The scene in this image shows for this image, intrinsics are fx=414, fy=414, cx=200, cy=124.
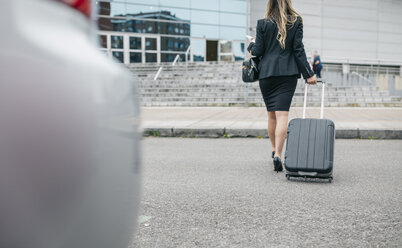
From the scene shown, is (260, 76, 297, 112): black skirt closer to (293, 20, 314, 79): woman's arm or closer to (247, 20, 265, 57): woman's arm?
(293, 20, 314, 79): woman's arm

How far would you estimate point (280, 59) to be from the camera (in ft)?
13.2

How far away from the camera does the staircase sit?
16766 millimetres

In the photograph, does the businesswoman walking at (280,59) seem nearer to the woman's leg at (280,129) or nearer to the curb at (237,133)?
the woman's leg at (280,129)

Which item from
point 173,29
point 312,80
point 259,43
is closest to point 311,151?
point 312,80

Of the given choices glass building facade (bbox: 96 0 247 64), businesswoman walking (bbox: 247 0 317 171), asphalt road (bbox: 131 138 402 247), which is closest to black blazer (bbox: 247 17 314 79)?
businesswoman walking (bbox: 247 0 317 171)

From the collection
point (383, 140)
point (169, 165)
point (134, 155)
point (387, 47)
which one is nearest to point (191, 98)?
point (383, 140)

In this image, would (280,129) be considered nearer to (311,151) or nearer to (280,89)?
(280,89)

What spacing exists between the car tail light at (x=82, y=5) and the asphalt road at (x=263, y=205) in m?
1.39

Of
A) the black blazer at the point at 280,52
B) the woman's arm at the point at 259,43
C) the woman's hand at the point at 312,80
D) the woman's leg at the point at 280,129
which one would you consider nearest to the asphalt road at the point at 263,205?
the woman's leg at the point at 280,129

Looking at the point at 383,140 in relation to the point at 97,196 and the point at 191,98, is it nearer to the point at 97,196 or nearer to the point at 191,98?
the point at 97,196

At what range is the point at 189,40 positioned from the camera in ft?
101

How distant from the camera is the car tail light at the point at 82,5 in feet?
2.97

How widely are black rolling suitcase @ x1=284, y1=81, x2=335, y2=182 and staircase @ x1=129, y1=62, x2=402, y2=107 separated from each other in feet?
38.5

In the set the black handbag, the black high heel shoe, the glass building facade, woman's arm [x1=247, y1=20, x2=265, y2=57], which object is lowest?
the black high heel shoe
